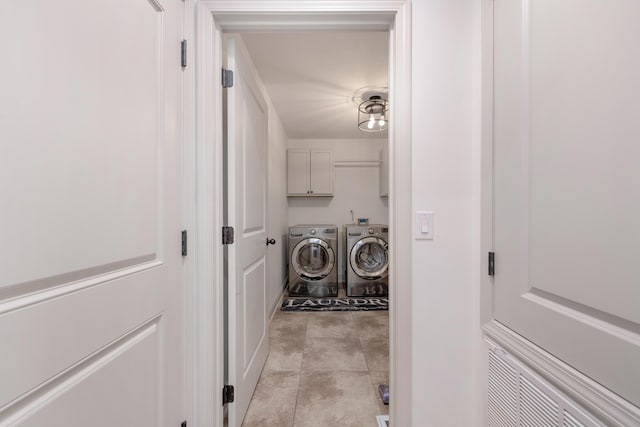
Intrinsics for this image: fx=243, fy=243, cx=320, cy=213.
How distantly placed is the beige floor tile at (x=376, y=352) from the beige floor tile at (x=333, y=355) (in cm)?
5

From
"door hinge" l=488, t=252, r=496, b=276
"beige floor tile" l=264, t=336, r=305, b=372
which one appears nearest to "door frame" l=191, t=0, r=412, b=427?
"door hinge" l=488, t=252, r=496, b=276

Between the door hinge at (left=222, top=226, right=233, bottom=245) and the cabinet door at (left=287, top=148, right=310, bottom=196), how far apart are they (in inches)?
108

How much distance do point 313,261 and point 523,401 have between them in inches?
110

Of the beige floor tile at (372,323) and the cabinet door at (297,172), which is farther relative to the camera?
the cabinet door at (297,172)

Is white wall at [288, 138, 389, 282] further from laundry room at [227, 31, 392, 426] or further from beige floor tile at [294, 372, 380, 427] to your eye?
beige floor tile at [294, 372, 380, 427]

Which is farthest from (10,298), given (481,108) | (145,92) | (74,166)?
(481,108)

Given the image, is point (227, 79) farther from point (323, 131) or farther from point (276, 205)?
point (323, 131)

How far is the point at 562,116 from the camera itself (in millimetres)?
645

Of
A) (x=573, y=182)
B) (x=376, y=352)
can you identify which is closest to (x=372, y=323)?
(x=376, y=352)

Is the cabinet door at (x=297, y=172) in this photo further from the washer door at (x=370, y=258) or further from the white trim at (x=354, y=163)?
the washer door at (x=370, y=258)

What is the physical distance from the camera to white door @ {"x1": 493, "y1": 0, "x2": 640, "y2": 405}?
52cm

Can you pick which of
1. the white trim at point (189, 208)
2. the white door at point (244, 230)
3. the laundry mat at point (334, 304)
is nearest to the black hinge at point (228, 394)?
the white door at point (244, 230)

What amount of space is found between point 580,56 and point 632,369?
723 mm

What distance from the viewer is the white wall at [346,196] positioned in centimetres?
414
